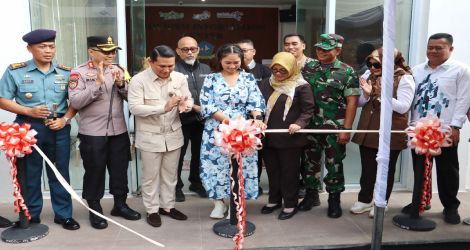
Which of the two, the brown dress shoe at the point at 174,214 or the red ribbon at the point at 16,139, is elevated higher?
the red ribbon at the point at 16,139

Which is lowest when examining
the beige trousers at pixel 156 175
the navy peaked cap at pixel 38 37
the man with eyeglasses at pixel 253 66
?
the beige trousers at pixel 156 175

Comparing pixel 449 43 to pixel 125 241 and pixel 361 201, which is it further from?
pixel 125 241

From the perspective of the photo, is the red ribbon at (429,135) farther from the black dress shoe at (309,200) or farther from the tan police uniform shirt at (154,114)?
the tan police uniform shirt at (154,114)

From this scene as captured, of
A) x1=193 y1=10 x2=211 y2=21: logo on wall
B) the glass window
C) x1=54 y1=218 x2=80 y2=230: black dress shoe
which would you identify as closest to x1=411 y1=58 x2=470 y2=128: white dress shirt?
the glass window

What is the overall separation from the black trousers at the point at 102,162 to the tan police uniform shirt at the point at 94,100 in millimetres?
79

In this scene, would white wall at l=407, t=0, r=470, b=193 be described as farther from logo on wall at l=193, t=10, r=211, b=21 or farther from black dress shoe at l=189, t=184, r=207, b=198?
logo on wall at l=193, t=10, r=211, b=21

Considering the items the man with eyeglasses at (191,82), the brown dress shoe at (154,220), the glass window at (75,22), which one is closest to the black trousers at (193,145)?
the man with eyeglasses at (191,82)

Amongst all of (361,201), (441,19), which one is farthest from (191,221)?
(441,19)

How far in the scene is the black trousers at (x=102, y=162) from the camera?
10.7 feet

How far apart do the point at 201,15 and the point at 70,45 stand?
17.0 ft

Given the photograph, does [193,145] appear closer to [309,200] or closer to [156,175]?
[156,175]

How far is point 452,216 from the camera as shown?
345 centimetres

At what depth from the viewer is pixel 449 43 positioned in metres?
3.25

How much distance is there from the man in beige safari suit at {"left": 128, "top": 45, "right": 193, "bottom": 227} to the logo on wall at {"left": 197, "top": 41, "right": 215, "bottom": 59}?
5694 millimetres
